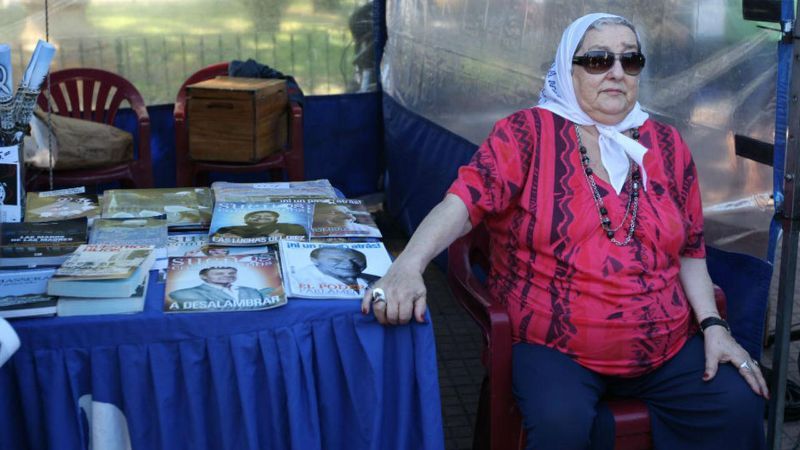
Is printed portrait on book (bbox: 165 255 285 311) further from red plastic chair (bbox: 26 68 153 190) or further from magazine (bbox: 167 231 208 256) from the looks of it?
red plastic chair (bbox: 26 68 153 190)

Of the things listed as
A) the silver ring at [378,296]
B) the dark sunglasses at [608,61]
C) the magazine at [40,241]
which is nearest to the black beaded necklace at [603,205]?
the dark sunglasses at [608,61]

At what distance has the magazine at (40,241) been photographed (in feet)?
6.47

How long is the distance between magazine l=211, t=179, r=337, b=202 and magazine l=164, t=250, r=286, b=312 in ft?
1.44

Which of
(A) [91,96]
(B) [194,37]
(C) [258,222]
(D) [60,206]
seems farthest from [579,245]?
(B) [194,37]

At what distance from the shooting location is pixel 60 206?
2395 millimetres

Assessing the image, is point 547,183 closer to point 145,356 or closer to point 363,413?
point 363,413

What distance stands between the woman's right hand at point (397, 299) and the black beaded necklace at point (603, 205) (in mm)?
556

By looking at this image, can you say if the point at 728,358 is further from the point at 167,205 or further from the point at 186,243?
the point at 167,205

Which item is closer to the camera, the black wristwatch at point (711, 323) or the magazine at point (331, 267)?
the magazine at point (331, 267)

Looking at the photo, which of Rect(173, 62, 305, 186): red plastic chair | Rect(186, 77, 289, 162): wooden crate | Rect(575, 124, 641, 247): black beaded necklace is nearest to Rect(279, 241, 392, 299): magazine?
Rect(575, 124, 641, 247): black beaded necklace

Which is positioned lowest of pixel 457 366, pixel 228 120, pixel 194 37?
pixel 457 366

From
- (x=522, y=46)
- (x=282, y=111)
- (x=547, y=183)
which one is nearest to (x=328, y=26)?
(x=282, y=111)

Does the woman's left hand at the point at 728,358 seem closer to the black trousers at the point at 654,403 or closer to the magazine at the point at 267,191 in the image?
the black trousers at the point at 654,403

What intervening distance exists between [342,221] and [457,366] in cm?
142
